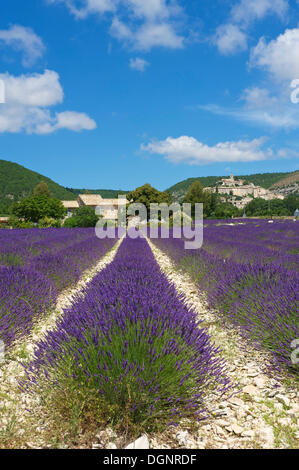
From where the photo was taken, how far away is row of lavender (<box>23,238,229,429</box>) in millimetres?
1484

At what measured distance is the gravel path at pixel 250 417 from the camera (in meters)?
1.50

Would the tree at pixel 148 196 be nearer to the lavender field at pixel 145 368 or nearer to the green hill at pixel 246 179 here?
the lavender field at pixel 145 368

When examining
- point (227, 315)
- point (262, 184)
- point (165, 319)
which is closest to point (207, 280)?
point (227, 315)

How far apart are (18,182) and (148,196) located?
56.7 meters

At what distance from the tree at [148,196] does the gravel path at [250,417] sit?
120 feet

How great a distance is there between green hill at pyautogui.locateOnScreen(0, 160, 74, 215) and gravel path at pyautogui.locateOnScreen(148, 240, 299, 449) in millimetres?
78565

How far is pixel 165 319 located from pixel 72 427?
2.65 feet

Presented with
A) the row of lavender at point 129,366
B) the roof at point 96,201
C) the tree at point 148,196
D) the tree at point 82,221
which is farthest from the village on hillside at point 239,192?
the row of lavender at point 129,366

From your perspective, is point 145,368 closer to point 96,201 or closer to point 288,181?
point 96,201

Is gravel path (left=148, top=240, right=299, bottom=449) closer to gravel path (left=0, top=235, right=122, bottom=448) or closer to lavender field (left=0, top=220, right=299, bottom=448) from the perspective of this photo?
lavender field (left=0, top=220, right=299, bottom=448)

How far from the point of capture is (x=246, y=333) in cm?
256

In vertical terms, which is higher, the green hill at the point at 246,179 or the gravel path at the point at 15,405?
the green hill at the point at 246,179

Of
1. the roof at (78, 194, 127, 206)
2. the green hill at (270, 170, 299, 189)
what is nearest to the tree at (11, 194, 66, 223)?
the roof at (78, 194, 127, 206)
